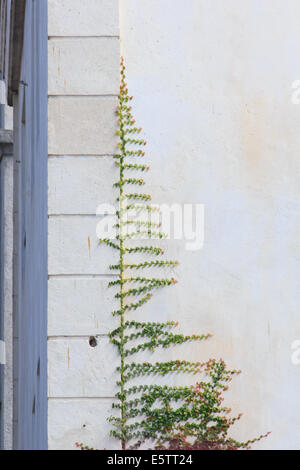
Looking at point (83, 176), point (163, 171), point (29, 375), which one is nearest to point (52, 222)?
point (83, 176)

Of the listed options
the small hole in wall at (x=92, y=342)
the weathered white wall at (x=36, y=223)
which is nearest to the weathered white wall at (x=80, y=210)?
the small hole in wall at (x=92, y=342)

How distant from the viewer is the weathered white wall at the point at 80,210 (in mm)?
7180

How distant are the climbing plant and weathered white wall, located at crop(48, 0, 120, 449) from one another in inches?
3.5

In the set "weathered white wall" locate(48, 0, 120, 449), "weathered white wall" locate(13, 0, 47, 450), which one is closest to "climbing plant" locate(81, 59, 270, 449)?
"weathered white wall" locate(48, 0, 120, 449)

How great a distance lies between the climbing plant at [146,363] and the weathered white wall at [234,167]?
0.09 metres

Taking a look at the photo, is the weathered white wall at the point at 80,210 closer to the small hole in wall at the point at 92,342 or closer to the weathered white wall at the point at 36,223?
the small hole in wall at the point at 92,342

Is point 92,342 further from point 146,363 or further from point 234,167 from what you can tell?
point 234,167

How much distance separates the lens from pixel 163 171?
7.54m

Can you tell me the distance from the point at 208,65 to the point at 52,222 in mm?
1575

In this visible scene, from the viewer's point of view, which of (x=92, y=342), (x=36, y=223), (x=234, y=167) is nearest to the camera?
(x=92, y=342)

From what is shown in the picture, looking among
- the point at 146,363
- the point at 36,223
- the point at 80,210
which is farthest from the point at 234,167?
the point at 36,223

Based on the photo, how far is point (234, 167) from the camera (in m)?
7.59

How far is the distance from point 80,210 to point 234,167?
1.13 m
